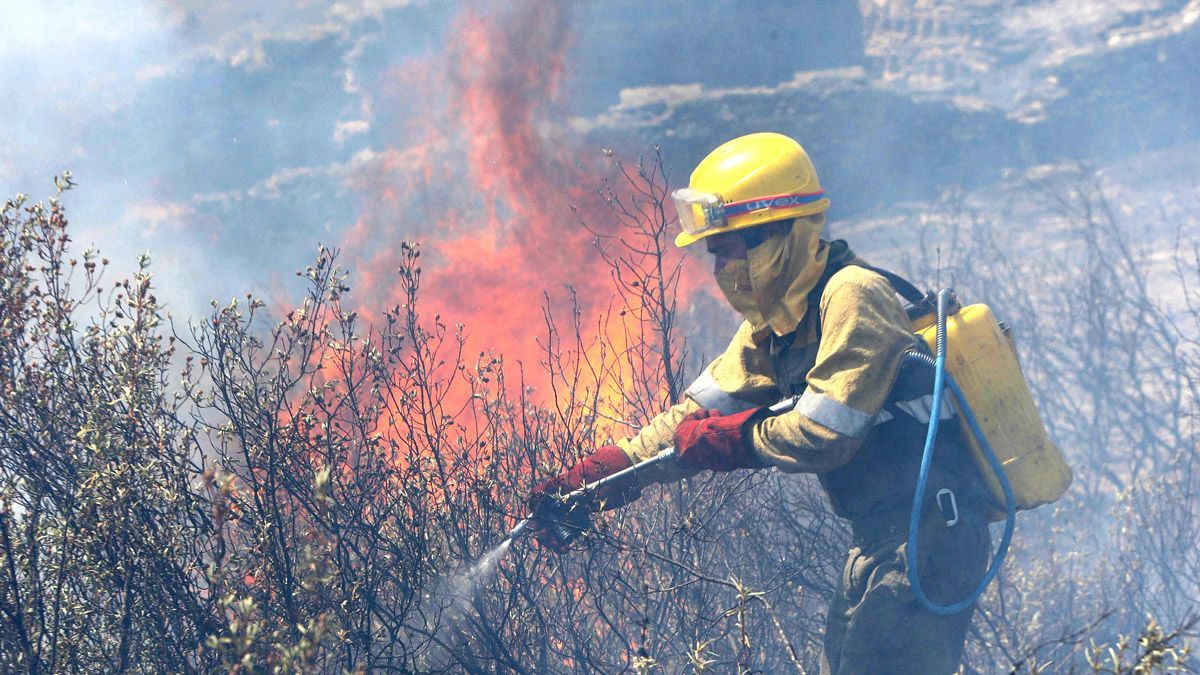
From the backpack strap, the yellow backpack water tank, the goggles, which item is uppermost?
the goggles

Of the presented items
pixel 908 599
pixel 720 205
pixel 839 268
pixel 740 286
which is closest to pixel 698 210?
pixel 720 205

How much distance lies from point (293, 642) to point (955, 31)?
22783 mm

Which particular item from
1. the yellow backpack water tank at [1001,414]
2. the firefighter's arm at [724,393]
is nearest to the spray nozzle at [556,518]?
the firefighter's arm at [724,393]

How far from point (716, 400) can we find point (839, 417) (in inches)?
32.5

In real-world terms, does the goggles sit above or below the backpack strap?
above

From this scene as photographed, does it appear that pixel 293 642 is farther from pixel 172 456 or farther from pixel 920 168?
pixel 920 168

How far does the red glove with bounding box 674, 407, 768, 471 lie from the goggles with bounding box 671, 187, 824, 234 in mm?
698

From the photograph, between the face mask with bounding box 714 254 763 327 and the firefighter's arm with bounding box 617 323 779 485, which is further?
the firefighter's arm with bounding box 617 323 779 485

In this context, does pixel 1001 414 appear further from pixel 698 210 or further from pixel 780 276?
pixel 698 210

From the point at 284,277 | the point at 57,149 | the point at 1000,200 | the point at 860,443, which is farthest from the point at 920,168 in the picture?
the point at 860,443

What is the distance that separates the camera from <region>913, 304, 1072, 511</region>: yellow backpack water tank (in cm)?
325

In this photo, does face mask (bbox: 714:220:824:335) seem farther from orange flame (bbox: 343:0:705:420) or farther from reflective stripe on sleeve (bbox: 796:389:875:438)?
orange flame (bbox: 343:0:705:420)

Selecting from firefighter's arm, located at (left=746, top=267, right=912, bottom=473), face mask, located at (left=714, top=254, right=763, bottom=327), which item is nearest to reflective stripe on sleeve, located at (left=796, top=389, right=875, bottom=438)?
firefighter's arm, located at (left=746, top=267, right=912, bottom=473)

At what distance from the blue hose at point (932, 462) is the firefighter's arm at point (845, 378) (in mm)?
127
